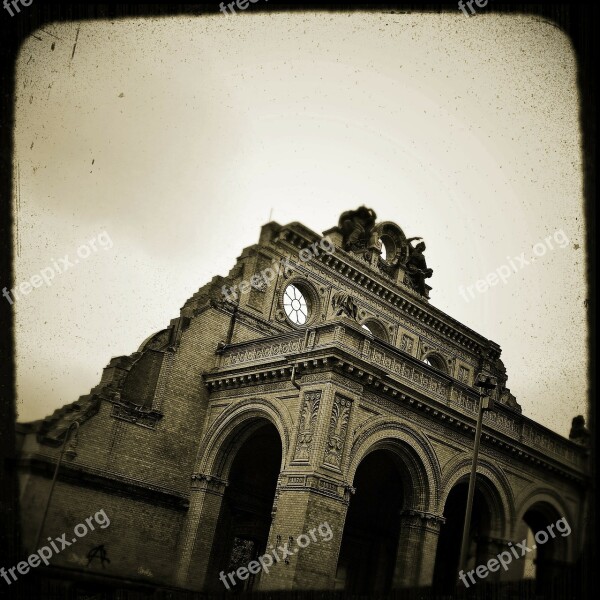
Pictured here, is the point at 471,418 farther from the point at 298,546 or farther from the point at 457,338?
the point at 457,338

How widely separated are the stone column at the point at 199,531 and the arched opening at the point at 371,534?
5.84 metres

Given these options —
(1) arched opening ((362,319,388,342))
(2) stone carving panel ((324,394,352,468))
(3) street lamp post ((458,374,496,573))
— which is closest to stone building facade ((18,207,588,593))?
(2) stone carving panel ((324,394,352,468))

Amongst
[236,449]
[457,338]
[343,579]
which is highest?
[457,338]

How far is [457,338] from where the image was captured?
3331 cm

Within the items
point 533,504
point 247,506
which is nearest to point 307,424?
point 247,506

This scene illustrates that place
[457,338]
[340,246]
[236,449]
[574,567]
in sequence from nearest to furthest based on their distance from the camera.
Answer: [574,567] → [236,449] → [340,246] → [457,338]

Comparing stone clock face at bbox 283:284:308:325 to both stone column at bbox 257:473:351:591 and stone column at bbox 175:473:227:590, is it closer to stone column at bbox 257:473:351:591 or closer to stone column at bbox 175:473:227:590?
stone column at bbox 175:473:227:590

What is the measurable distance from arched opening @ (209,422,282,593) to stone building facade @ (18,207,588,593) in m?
0.05

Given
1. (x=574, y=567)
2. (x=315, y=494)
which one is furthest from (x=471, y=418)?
(x=574, y=567)

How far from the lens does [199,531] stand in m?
20.6

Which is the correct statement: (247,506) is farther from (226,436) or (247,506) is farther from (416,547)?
(416,547)

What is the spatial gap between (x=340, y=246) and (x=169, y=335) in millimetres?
9868

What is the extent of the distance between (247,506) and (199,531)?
2.27m

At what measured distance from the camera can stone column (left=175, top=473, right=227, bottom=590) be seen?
20.2 meters
